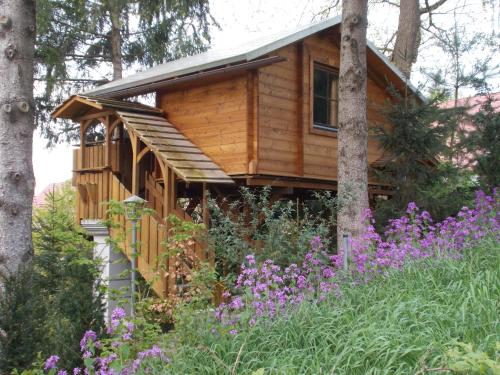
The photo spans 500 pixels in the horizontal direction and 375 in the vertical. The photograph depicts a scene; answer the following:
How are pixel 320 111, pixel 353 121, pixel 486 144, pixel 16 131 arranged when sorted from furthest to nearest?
pixel 320 111 → pixel 486 144 → pixel 353 121 → pixel 16 131

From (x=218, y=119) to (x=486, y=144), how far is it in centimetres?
526

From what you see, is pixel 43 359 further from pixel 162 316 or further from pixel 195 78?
pixel 195 78

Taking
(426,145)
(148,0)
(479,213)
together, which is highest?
(148,0)

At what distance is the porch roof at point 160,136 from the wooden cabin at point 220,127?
28 millimetres

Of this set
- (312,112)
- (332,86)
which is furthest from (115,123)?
(332,86)

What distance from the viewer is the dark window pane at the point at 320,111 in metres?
11.3

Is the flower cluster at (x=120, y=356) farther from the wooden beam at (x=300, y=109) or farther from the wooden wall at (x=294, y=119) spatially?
the wooden beam at (x=300, y=109)

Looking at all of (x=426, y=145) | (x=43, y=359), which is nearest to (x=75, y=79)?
(x=426, y=145)

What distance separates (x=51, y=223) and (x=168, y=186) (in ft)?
6.77

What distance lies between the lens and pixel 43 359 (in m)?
4.13

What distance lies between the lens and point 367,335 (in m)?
3.55

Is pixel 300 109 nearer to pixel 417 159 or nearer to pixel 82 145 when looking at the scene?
pixel 417 159

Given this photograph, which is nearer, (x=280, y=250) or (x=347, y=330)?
(x=347, y=330)

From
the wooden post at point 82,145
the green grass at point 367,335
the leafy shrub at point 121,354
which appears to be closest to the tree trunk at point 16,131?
the leafy shrub at point 121,354
